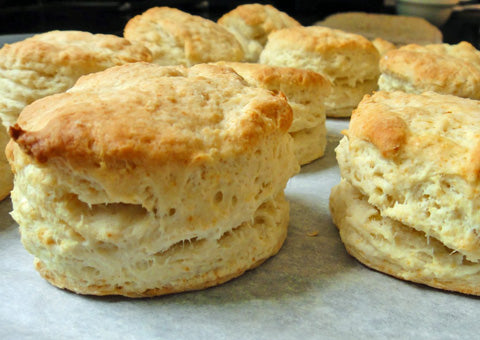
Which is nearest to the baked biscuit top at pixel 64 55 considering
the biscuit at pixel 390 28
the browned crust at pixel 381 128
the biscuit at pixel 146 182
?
the biscuit at pixel 146 182

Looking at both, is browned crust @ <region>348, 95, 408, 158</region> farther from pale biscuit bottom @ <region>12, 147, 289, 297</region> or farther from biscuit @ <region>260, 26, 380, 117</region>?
biscuit @ <region>260, 26, 380, 117</region>

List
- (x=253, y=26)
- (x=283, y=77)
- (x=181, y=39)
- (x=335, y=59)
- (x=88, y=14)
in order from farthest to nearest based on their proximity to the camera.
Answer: (x=88, y=14)
(x=253, y=26)
(x=335, y=59)
(x=181, y=39)
(x=283, y=77)

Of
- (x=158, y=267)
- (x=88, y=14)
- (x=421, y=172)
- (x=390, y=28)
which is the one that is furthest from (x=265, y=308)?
(x=390, y=28)

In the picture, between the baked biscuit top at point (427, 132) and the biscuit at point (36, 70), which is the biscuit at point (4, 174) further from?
the baked biscuit top at point (427, 132)

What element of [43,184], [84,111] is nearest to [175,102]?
[84,111]

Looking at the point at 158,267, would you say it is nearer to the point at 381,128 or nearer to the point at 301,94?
the point at 381,128

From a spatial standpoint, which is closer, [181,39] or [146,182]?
[146,182]
